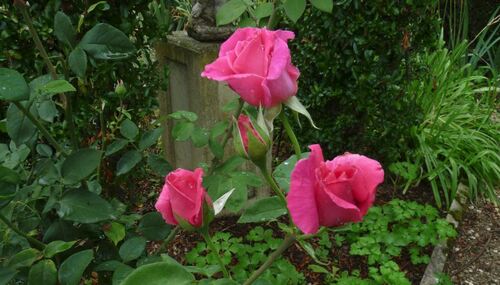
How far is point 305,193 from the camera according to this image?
523 mm

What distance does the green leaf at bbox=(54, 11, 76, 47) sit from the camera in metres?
0.86

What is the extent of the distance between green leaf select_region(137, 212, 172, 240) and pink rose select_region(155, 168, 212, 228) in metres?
0.42

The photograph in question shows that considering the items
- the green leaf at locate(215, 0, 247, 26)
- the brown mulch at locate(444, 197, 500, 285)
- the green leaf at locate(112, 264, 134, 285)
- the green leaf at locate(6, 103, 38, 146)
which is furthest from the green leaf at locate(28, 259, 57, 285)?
the brown mulch at locate(444, 197, 500, 285)

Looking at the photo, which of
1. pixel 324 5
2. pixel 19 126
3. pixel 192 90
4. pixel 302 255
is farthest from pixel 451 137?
pixel 19 126

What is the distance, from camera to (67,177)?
2.86 feet

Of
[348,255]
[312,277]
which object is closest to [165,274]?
[312,277]

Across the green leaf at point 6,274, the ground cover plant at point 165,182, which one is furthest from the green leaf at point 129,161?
the green leaf at point 6,274

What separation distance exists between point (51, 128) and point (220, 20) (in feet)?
2.72

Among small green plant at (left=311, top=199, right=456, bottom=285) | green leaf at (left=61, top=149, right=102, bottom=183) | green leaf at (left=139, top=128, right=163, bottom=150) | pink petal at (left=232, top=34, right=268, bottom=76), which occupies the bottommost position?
small green plant at (left=311, top=199, right=456, bottom=285)

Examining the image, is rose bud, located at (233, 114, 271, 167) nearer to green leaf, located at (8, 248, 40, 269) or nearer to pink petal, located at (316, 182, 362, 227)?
pink petal, located at (316, 182, 362, 227)

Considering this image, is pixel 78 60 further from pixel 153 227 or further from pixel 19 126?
pixel 153 227

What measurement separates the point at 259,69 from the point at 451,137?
268 cm

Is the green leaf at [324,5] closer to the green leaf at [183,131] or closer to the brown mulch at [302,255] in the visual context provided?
the green leaf at [183,131]

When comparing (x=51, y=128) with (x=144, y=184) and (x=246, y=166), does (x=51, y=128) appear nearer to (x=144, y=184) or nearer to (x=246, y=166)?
(x=246, y=166)
